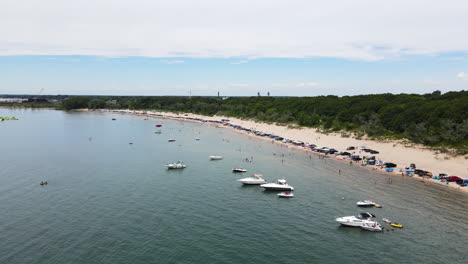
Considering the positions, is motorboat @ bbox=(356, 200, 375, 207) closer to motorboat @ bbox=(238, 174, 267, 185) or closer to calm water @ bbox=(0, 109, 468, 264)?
calm water @ bbox=(0, 109, 468, 264)

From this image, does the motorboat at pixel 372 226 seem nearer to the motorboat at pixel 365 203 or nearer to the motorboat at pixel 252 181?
the motorboat at pixel 365 203

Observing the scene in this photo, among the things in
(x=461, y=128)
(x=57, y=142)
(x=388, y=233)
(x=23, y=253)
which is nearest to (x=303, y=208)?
(x=388, y=233)

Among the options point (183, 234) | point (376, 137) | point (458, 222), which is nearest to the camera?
point (183, 234)

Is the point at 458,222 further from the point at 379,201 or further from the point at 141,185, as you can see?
the point at 141,185

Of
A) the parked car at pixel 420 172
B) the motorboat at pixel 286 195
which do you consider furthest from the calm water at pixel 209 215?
the parked car at pixel 420 172

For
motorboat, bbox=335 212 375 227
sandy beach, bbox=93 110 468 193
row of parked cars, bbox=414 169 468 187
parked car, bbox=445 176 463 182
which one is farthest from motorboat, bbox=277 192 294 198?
parked car, bbox=445 176 463 182
